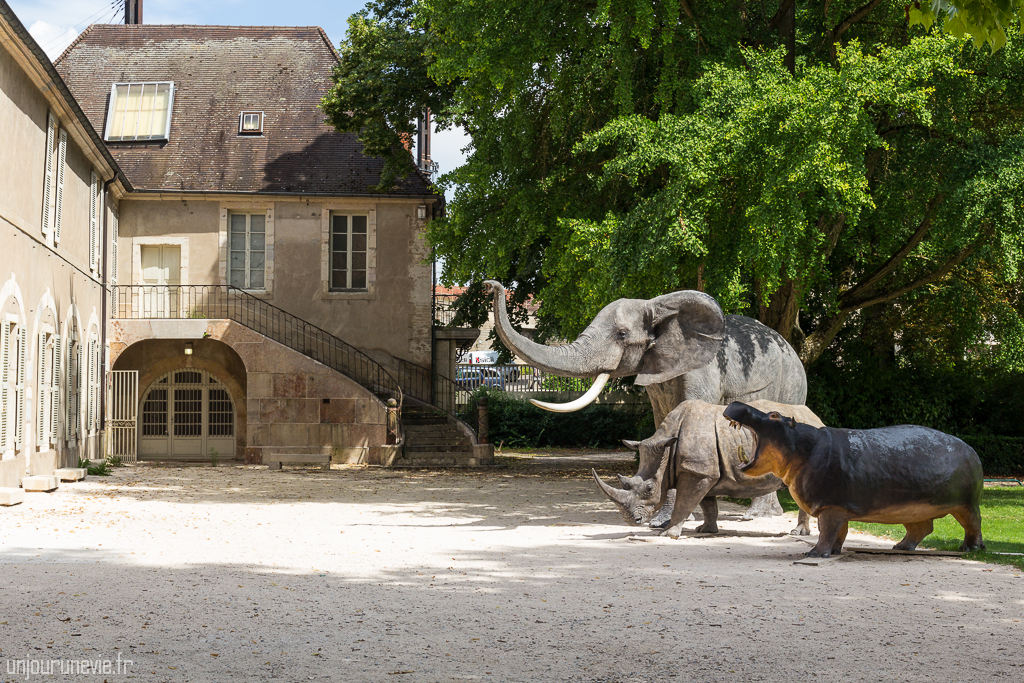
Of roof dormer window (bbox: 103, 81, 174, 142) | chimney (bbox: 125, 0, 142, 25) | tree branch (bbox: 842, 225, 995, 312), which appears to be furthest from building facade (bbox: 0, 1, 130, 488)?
tree branch (bbox: 842, 225, 995, 312)

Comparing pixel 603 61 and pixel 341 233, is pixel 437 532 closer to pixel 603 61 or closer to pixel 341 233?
pixel 603 61

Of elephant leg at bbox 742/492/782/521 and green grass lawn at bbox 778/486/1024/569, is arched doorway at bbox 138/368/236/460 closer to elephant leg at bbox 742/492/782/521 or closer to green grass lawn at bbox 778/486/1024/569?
green grass lawn at bbox 778/486/1024/569

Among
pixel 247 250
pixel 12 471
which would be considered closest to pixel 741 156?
pixel 12 471

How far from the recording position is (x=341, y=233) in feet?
80.0

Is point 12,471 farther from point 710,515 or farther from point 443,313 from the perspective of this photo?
point 443,313

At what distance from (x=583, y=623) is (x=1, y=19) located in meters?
11.9

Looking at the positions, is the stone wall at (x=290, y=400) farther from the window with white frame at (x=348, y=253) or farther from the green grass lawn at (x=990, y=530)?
the green grass lawn at (x=990, y=530)

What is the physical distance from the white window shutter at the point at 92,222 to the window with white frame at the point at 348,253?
554 centimetres

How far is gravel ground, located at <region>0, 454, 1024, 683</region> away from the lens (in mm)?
4964

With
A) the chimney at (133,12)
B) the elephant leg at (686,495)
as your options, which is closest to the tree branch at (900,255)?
the elephant leg at (686,495)

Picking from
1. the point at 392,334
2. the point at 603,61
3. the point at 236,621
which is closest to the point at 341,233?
the point at 392,334

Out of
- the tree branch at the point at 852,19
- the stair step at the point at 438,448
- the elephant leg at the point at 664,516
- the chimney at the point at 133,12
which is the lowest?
the stair step at the point at 438,448

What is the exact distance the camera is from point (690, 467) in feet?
29.6

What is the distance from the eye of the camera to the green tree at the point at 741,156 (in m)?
11.3
